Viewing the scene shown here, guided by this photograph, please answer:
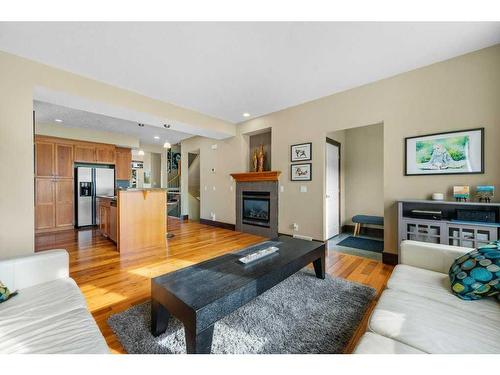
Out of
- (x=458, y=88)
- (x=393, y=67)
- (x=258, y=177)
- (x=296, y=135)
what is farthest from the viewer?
(x=258, y=177)

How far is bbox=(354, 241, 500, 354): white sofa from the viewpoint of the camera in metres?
0.93

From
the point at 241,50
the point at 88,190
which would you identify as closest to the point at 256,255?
the point at 241,50

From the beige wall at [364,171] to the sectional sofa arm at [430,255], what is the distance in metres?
2.97

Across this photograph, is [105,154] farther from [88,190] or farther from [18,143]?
[18,143]

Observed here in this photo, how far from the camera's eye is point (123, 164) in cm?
634

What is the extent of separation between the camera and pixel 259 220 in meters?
4.73

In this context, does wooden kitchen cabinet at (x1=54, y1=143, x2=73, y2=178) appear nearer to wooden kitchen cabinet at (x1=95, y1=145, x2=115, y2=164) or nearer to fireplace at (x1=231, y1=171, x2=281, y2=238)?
wooden kitchen cabinet at (x1=95, y1=145, x2=115, y2=164)

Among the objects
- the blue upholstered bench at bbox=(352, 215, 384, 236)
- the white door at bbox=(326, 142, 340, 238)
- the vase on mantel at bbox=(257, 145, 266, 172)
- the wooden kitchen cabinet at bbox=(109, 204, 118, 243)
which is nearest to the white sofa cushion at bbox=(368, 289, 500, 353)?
the white door at bbox=(326, 142, 340, 238)

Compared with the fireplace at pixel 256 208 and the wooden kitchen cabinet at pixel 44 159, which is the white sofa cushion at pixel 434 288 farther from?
the wooden kitchen cabinet at pixel 44 159

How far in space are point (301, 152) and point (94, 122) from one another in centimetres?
488

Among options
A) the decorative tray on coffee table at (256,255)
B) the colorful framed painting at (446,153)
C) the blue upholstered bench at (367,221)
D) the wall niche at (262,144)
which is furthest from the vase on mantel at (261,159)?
the decorative tray on coffee table at (256,255)
